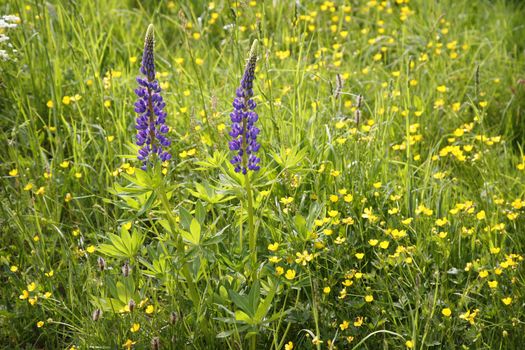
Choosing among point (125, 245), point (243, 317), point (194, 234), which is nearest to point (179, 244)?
point (194, 234)

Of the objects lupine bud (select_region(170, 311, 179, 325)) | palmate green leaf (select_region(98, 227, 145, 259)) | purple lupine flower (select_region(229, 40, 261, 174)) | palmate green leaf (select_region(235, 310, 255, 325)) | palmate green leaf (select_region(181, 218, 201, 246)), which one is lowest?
lupine bud (select_region(170, 311, 179, 325))

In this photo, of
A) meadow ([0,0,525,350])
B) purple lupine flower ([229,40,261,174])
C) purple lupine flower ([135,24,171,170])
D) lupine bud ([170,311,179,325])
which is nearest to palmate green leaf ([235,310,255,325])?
meadow ([0,0,525,350])

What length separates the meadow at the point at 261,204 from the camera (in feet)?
8.61

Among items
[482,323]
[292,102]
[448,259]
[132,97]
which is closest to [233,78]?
[292,102]

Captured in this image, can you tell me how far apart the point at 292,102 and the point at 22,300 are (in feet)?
4.93

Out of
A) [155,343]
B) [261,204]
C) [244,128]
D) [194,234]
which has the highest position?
[244,128]

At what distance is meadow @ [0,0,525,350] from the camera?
2.62 metres

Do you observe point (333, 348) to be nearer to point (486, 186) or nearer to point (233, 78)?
point (486, 186)

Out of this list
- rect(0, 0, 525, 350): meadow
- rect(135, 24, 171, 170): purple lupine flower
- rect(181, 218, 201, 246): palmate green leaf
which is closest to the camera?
rect(135, 24, 171, 170): purple lupine flower

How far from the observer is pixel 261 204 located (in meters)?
3.00

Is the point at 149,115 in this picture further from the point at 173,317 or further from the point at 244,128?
the point at 173,317

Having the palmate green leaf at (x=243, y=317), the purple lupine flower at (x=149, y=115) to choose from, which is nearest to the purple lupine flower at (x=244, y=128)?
the purple lupine flower at (x=149, y=115)

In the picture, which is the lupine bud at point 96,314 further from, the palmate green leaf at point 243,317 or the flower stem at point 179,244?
the palmate green leaf at point 243,317

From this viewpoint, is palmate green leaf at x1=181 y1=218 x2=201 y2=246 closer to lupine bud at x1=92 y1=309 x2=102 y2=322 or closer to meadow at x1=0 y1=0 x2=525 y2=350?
meadow at x1=0 y1=0 x2=525 y2=350
